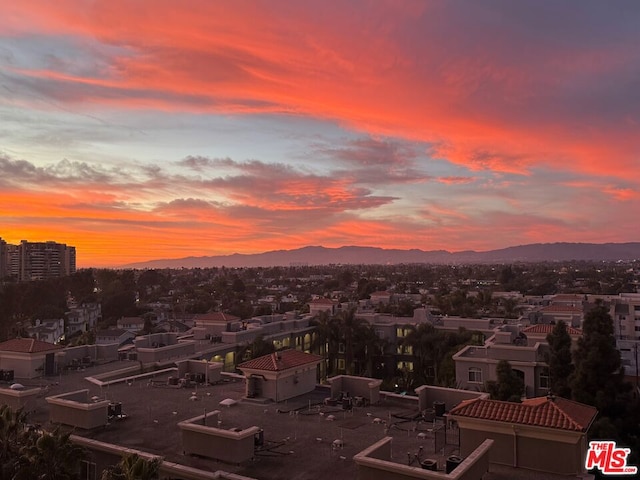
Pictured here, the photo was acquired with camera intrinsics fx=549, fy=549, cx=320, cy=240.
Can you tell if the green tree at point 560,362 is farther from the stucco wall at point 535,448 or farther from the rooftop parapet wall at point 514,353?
the stucco wall at point 535,448

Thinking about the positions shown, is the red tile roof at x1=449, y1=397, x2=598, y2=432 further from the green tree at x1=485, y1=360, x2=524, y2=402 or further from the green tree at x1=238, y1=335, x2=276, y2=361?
the green tree at x1=238, y1=335, x2=276, y2=361

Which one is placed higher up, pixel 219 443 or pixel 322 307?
pixel 322 307

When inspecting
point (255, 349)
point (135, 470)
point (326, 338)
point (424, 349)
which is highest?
point (135, 470)

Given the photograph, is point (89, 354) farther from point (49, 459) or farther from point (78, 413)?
point (49, 459)

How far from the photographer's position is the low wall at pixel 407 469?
14562mm

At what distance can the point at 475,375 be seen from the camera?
4506 cm

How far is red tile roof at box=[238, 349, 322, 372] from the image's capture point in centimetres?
2648

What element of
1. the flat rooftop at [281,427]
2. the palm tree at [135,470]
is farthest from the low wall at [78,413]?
the palm tree at [135,470]

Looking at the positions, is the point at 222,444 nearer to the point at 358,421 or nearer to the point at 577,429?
the point at 358,421

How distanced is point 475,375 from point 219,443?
31240 millimetres

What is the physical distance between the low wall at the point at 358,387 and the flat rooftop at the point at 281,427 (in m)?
0.64

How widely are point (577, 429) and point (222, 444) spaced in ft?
37.4

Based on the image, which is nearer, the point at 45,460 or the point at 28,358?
the point at 45,460

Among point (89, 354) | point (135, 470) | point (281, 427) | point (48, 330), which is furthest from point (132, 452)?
point (48, 330)
